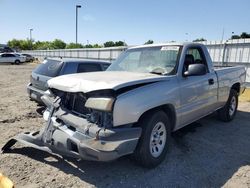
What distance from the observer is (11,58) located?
34.9 m

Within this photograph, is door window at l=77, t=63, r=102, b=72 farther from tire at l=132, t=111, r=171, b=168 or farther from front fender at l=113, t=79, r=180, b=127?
tire at l=132, t=111, r=171, b=168

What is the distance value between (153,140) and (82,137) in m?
1.18

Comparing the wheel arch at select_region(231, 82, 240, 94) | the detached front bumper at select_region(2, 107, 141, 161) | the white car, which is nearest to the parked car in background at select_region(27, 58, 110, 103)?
the detached front bumper at select_region(2, 107, 141, 161)

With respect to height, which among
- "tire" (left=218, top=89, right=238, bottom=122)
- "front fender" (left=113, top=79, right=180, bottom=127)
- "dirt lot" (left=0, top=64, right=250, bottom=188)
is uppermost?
"front fender" (left=113, top=79, right=180, bottom=127)

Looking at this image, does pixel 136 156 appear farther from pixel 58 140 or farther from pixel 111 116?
pixel 58 140

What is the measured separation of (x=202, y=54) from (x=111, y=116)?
3.13m

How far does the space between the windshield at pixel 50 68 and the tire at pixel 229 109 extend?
442 centimetres

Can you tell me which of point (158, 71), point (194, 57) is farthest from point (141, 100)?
point (194, 57)

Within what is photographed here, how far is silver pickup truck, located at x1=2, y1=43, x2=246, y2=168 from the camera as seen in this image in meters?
3.25

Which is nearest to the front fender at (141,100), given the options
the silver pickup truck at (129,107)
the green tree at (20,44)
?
the silver pickup truck at (129,107)

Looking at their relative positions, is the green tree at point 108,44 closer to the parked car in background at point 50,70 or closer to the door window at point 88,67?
the door window at point 88,67

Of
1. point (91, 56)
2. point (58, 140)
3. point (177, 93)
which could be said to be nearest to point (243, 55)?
point (177, 93)

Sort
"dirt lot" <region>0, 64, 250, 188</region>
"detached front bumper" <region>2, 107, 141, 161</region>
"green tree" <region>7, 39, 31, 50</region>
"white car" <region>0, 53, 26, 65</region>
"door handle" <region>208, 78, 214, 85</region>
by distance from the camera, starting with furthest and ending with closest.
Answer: "green tree" <region>7, 39, 31, 50</region>
"white car" <region>0, 53, 26, 65</region>
"door handle" <region>208, 78, 214, 85</region>
"dirt lot" <region>0, 64, 250, 188</region>
"detached front bumper" <region>2, 107, 141, 161</region>

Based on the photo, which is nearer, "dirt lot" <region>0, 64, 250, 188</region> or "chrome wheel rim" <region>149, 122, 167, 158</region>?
"dirt lot" <region>0, 64, 250, 188</region>
